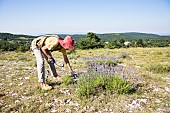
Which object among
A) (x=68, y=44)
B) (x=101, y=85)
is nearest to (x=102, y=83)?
(x=101, y=85)

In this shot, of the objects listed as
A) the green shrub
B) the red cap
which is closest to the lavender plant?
the green shrub

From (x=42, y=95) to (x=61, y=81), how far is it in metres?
1.27

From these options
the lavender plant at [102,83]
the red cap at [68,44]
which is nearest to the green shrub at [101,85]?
the lavender plant at [102,83]

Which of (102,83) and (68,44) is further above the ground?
(68,44)

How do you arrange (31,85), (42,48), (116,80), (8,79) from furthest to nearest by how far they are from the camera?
(8,79)
(31,85)
(42,48)
(116,80)

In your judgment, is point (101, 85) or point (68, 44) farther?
point (101, 85)

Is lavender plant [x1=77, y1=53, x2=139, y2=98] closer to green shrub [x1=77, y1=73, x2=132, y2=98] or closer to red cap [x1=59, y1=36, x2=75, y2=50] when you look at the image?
green shrub [x1=77, y1=73, x2=132, y2=98]

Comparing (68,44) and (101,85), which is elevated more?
(68,44)

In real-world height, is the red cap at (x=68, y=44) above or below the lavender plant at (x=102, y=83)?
above

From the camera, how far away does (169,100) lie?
15.7ft

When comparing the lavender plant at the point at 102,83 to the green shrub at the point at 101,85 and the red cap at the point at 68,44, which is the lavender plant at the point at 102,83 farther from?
the red cap at the point at 68,44

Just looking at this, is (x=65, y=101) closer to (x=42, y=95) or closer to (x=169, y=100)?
(x=42, y=95)

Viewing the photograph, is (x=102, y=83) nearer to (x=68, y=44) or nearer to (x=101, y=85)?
(x=101, y=85)

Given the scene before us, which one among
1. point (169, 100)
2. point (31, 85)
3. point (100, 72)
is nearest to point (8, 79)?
point (31, 85)
